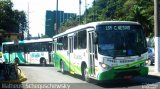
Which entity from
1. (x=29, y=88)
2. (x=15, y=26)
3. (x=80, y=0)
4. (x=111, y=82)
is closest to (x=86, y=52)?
(x=111, y=82)

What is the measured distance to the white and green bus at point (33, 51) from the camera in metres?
37.1

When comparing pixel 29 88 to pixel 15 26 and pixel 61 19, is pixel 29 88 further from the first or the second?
pixel 15 26

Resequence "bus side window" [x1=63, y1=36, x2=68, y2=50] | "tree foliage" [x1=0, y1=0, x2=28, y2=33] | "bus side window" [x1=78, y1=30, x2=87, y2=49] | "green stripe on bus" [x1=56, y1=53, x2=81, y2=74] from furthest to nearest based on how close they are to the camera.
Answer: "tree foliage" [x1=0, y1=0, x2=28, y2=33] < "bus side window" [x1=63, y1=36, x2=68, y2=50] < "green stripe on bus" [x1=56, y1=53, x2=81, y2=74] < "bus side window" [x1=78, y1=30, x2=87, y2=49]

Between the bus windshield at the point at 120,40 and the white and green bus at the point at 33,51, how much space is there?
69.4 ft

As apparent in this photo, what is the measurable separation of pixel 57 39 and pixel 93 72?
1038 cm

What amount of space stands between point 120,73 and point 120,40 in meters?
1.38

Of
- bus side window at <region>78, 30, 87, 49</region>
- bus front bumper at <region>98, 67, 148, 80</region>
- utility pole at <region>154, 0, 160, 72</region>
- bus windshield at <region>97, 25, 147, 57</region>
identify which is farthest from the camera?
utility pole at <region>154, 0, 160, 72</region>

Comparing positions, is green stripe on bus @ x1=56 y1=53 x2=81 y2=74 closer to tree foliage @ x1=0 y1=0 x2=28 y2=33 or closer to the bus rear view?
the bus rear view

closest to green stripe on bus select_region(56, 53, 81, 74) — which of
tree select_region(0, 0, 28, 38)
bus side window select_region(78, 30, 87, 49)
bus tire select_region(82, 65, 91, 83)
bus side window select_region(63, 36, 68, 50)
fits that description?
bus tire select_region(82, 65, 91, 83)

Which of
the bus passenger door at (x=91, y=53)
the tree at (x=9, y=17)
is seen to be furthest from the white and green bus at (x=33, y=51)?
the tree at (x=9, y=17)

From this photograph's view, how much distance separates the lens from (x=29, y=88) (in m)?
15.7

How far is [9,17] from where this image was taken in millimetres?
65438

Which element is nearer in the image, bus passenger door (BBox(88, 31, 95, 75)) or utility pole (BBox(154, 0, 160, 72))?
bus passenger door (BBox(88, 31, 95, 75))

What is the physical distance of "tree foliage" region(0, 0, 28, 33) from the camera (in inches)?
2501
